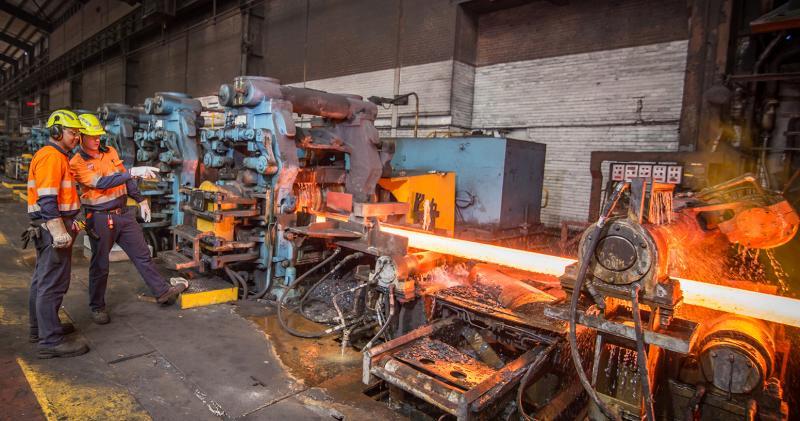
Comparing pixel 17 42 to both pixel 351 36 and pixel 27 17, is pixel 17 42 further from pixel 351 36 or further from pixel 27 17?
pixel 351 36

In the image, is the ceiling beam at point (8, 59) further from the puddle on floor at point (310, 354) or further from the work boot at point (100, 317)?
the puddle on floor at point (310, 354)

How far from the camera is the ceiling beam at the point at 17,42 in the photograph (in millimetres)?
29711

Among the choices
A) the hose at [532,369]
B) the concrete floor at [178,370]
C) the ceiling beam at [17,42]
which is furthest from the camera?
the ceiling beam at [17,42]

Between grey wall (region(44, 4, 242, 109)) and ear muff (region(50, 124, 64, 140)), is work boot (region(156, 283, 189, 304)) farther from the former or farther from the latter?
grey wall (region(44, 4, 242, 109))

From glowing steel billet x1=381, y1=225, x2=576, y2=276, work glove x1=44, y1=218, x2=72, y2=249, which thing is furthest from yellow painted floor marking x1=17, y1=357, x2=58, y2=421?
glowing steel billet x1=381, y1=225, x2=576, y2=276

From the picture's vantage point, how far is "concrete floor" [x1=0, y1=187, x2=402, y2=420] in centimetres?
308

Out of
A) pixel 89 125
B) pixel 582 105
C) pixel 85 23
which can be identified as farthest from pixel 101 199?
pixel 85 23

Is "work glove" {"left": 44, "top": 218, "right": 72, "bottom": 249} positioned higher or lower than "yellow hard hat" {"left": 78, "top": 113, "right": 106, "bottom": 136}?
lower

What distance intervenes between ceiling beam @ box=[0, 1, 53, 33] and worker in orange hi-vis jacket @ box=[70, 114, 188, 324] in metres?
28.5

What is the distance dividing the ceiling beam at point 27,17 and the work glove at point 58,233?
2925 cm

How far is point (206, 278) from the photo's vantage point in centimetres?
567

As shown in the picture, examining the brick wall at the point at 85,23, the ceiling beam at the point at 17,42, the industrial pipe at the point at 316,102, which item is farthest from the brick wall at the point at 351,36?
the ceiling beam at the point at 17,42

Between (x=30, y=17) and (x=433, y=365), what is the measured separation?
3434 centimetres

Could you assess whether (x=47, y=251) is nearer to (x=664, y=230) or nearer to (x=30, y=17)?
(x=664, y=230)
